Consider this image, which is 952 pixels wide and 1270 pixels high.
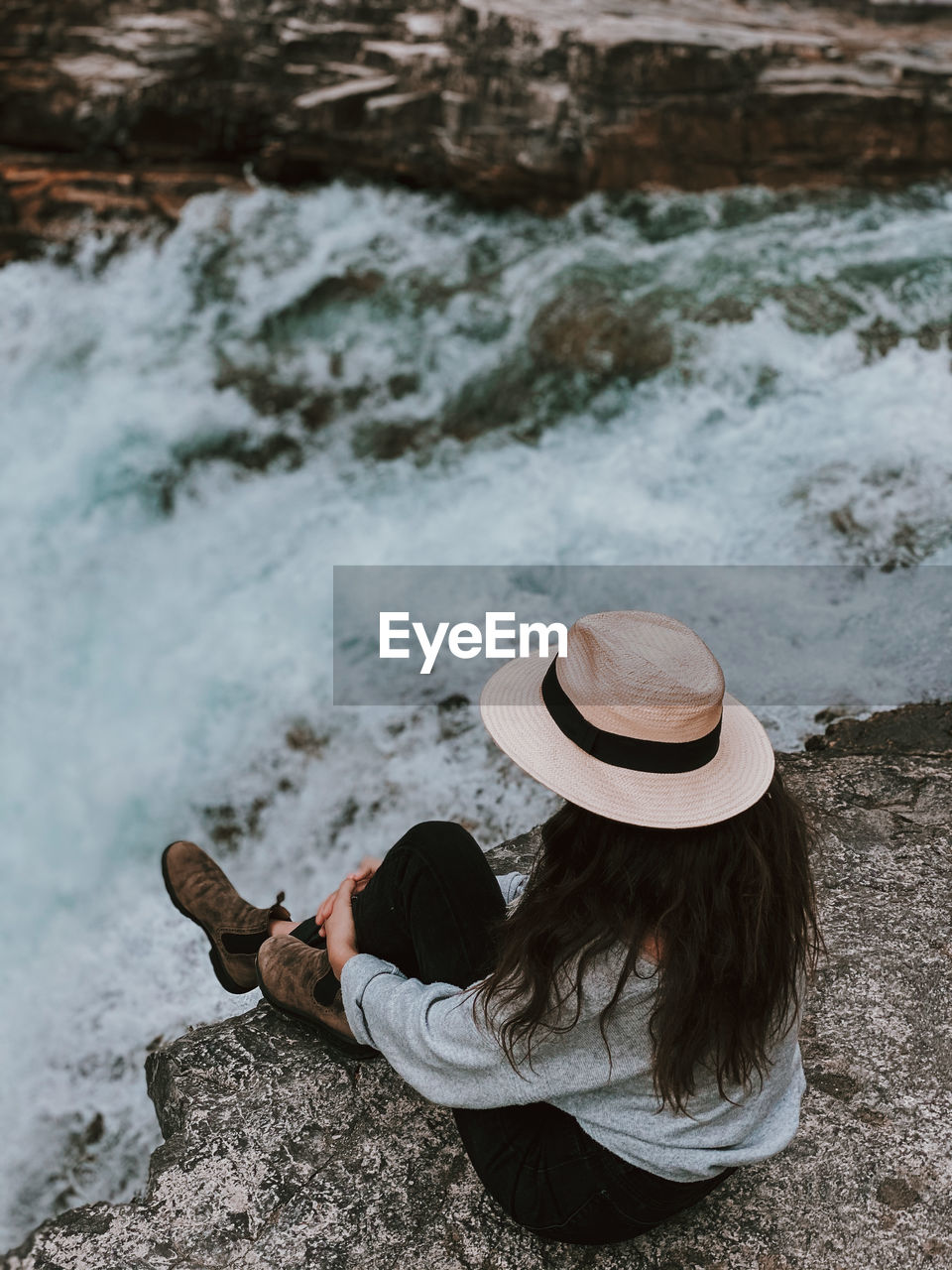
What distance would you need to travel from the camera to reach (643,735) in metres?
1.38

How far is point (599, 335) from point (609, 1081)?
435 centimetres

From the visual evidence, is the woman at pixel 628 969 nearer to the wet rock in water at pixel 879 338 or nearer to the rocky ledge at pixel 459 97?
the wet rock in water at pixel 879 338

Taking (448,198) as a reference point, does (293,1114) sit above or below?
below

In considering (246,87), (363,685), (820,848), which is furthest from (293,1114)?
(246,87)

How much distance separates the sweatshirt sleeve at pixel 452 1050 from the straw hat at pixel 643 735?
338 millimetres

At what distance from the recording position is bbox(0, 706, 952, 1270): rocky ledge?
174 cm

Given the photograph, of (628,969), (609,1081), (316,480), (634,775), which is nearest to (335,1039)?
(609,1081)

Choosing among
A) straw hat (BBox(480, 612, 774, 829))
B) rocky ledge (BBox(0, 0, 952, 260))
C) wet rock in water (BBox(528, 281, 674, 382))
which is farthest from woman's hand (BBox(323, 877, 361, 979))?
rocky ledge (BBox(0, 0, 952, 260))

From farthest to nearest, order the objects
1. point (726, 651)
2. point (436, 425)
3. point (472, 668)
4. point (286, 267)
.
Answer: point (286, 267) < point (436, 425) < point (472, 668) < point (726, 651)

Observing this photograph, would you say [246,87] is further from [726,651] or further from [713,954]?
[713,954]

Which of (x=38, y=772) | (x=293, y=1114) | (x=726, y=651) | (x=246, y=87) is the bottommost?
(x=38, y=772)

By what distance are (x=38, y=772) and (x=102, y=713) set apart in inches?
12.4

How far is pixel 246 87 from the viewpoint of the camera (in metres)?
6.33

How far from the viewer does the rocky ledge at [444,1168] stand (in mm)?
1738
